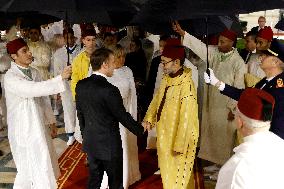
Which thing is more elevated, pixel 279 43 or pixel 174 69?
pixel 279 43

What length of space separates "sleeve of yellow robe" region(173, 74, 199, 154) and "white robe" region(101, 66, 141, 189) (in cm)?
78

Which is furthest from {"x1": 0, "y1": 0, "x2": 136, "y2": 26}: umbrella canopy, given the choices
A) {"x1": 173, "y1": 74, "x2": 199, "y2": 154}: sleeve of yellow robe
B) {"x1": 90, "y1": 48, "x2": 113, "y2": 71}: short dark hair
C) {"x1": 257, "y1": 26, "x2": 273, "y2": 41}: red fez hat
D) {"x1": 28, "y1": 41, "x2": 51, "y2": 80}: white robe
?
{"x1": 28, "y1": 41, "x2": 51, "y2": 80}: white robe

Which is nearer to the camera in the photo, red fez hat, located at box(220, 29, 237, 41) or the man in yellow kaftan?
the man in yellow kaftan

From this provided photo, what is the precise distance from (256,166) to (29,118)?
273 centimetres

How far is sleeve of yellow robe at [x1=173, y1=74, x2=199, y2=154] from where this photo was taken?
382 cm

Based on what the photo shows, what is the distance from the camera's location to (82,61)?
196 inches

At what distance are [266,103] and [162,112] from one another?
6.08ft

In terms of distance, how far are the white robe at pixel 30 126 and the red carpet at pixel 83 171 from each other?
0.53 metres

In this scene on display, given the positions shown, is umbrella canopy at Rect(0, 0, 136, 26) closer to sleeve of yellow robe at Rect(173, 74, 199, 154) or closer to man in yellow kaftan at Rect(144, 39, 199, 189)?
man in yellow kaftan at Rect(144, 39, 199, 189)

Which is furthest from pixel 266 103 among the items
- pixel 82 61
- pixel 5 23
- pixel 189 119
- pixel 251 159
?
pixel 5 23

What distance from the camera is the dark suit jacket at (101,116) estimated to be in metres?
3.44

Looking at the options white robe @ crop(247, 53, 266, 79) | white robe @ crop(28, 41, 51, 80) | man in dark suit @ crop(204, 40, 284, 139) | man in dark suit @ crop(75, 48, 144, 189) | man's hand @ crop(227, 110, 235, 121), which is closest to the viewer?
man in dark suit @ crop(204, 40, 284, 139)

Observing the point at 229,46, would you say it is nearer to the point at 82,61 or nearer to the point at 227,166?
the point at 82,61

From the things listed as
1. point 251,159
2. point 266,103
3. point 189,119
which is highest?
point 266,103
